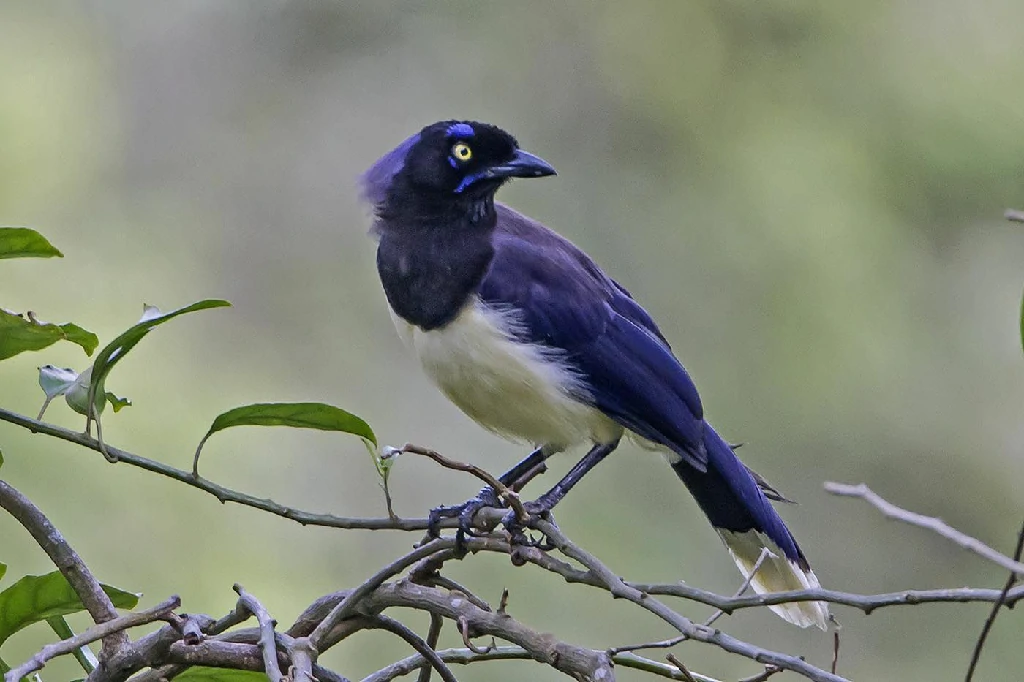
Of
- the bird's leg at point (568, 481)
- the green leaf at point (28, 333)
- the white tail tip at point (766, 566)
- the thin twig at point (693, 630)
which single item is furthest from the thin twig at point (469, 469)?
the white tail tip at point (766, 566)

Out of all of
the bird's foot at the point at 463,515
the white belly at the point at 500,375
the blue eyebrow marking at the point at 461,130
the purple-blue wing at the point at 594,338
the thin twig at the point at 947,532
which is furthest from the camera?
the blue eyebrow marking at the point at 461,130

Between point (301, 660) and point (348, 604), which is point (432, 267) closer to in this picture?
point (348, 604)

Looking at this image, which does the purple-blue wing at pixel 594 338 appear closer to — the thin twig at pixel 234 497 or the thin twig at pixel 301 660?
the thin twig at pixel 234 497

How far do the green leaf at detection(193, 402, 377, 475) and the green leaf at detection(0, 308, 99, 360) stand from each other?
0.25 metres

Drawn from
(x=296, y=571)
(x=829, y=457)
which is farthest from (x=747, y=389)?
(x=296, y=571)

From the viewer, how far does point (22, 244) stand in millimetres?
1859

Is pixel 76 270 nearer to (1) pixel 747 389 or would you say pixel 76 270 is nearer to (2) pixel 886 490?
(1) pixel 747 389

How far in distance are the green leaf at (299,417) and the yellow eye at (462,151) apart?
1417 mm

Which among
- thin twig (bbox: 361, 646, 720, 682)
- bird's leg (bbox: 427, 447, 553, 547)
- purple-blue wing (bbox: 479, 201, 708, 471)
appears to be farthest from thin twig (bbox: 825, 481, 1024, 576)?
purple-blue wing (bbox: 479, 201, 708, 471)

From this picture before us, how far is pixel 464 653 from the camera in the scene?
175 cm

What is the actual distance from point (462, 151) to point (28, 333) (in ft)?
4.84

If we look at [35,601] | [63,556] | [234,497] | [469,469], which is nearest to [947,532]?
[469,469]

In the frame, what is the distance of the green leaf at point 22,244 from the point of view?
1837 millimetres

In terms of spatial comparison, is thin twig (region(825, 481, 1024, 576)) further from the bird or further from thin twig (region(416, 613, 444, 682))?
the bird
